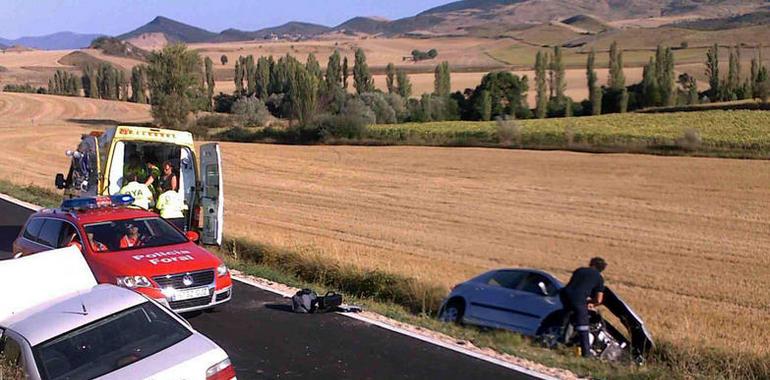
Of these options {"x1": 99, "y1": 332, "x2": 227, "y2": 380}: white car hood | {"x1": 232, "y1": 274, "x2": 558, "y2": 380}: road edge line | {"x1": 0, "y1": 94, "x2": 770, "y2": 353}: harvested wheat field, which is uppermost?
{"x1": 99, "y1": 332, "x2": 227, "y2": 380}: white car hood

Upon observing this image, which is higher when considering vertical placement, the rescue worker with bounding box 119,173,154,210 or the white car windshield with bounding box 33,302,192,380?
the white car windshield with bounding box 33,302,192,380

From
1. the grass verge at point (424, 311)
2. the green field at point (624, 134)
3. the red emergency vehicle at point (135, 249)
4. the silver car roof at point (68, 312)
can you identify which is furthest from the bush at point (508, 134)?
the silver car roof at point (68, 312)

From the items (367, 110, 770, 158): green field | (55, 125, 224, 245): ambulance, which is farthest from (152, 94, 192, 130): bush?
(55, 125, 224, 245): ambulance

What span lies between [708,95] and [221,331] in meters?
74.2

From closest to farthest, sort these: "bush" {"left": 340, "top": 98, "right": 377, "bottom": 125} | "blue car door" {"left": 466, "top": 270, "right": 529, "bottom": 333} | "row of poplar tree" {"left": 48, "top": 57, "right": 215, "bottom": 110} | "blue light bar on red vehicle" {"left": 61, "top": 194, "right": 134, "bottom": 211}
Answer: "blue car door" {"left": 466, "top": 270, "right": 529, "bottom": 333}, "blue light bar on red vehicle" {"left": 61, "top": 194, "right": 134, "bottom": 211}, "bush" {"left": 340, "top": 98, "right": 377, "bottom": 125}, "row of poplar tree" {"left": 48, "top": 57, "right": 215, "bottom": 110}

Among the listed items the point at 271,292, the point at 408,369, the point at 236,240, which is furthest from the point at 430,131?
the point at 408,369

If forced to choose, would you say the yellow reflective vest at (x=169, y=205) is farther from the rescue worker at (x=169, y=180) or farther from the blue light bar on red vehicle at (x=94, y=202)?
the blue light bar on red vehicle at (x=94, y=202)

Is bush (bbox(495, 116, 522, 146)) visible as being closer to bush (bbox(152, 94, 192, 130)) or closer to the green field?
A: the green field

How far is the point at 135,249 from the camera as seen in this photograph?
11.1 metres

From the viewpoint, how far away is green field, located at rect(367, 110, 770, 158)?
145 feet

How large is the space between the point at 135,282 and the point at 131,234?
1.50m

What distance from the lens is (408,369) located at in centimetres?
841

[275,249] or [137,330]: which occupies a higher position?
[137,330]

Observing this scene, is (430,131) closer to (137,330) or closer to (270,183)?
(270,183)
